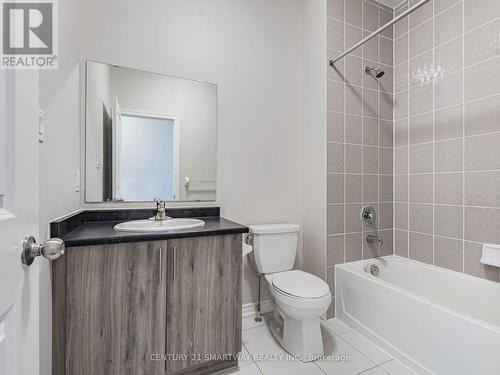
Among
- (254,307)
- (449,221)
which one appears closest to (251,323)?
(254,307)

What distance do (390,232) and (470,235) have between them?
58cm

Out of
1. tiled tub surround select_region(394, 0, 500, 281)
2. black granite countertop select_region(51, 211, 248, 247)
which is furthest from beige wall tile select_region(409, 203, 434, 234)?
black granite countertop select_region(51, 211, 248, 247)

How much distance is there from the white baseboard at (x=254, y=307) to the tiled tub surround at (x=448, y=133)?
4.15 feet

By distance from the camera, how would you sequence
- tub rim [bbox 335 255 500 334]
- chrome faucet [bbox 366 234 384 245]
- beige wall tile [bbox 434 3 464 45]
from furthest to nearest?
chrome faucet [bbox 366 234 384 245] < beige wall tile [bbox 434 3 464 45] < tub rim [bbox 335 255 500 334]

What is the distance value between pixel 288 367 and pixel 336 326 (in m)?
0.60

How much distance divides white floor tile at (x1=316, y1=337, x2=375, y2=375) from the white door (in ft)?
4.78

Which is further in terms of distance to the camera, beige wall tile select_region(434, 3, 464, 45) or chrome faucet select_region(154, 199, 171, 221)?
beige wall tile select_region(434, 3, 464, 45)

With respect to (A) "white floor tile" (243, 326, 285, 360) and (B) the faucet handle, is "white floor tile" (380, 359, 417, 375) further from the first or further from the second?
(B) the faucet handle

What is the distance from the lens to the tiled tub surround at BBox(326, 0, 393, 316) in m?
1.97

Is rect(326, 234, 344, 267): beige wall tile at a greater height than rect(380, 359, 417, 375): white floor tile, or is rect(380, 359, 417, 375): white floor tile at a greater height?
rect(326, 234, 344, 267): beige wall tile

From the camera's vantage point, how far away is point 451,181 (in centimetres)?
185

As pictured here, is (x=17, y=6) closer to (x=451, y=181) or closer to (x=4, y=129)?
(x=4, y=129)

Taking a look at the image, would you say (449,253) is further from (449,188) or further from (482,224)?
(449,188)

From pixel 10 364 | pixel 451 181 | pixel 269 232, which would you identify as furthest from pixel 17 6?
pixel 451 181
